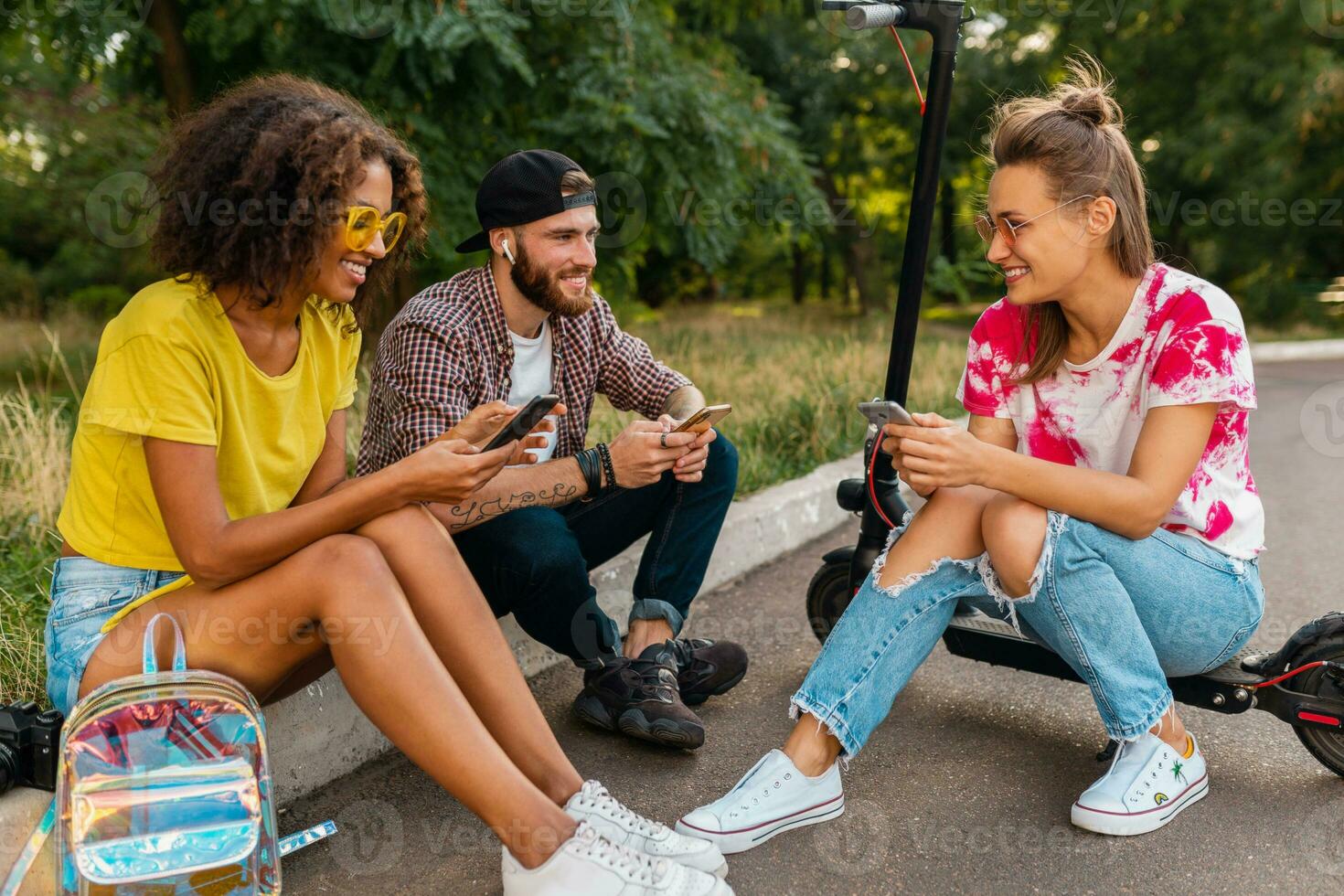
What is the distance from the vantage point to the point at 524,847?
6.75 feet

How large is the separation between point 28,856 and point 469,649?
2.71 ft

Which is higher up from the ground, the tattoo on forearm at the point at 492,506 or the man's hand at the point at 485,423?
the man's hand at the point at 485,423

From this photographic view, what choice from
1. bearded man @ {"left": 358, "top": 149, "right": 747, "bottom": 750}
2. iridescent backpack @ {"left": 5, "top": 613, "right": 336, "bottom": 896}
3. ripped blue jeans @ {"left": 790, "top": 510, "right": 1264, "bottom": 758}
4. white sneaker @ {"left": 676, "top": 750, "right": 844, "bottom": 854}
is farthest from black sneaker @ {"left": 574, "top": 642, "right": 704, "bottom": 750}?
iridescent backpack @ {"left": 5, "top": 613, "right": 336, "bottom": 896}

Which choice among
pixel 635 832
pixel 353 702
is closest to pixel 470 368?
pixel 353 702

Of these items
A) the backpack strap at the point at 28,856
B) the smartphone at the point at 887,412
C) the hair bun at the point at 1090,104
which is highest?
the hair bun at the point at 1090,104

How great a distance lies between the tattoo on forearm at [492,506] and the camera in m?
2.78

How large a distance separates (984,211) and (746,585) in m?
1.93

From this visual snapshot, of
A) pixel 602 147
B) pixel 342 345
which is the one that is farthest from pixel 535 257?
pixel 602 147

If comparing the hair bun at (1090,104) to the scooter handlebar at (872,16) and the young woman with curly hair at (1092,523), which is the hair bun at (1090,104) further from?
the scooter handlebar at (872,16)

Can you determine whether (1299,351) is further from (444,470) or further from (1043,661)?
(444,470)

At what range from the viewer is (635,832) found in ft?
7.20

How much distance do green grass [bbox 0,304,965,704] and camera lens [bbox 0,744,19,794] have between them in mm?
569

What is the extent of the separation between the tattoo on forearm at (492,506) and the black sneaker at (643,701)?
0.47 m

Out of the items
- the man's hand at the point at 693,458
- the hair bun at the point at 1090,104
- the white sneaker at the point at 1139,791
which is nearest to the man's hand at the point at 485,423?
the man's hand at the point at 693,458
